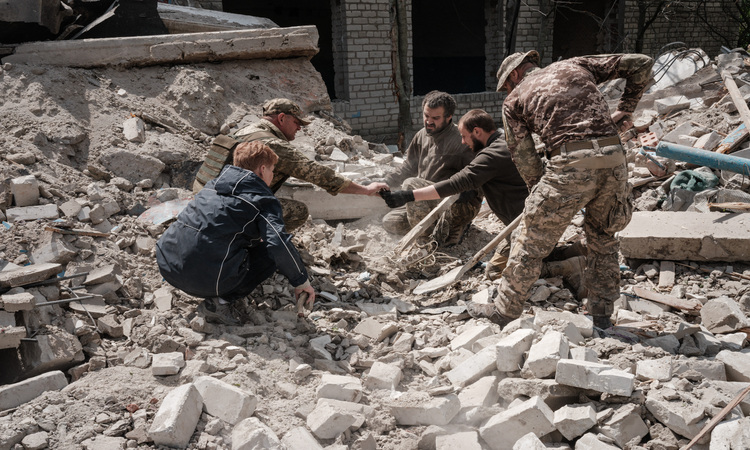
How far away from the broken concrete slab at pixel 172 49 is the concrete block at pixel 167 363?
14.0ft

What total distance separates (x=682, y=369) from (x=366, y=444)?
1.69 metres

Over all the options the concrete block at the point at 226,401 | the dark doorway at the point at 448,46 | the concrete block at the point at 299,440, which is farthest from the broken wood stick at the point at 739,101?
the dark doorway at the point at 448,46

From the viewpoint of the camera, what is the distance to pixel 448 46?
15945 millimetres

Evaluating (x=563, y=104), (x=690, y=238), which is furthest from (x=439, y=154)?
(x=690, y=238)

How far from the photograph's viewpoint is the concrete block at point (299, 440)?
2527 millimetres

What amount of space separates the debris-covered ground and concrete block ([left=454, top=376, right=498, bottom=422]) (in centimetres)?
1

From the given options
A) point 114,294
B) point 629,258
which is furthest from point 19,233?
point 629,258

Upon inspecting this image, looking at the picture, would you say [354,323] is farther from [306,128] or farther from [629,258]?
[306,128]

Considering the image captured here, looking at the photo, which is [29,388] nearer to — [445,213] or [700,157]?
[445,213]

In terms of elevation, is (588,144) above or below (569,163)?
above

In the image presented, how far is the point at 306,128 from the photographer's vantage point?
664cm

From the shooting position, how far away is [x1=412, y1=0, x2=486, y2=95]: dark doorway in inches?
600

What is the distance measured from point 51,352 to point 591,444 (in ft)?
9.11

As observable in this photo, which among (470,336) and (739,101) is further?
(739,101)
